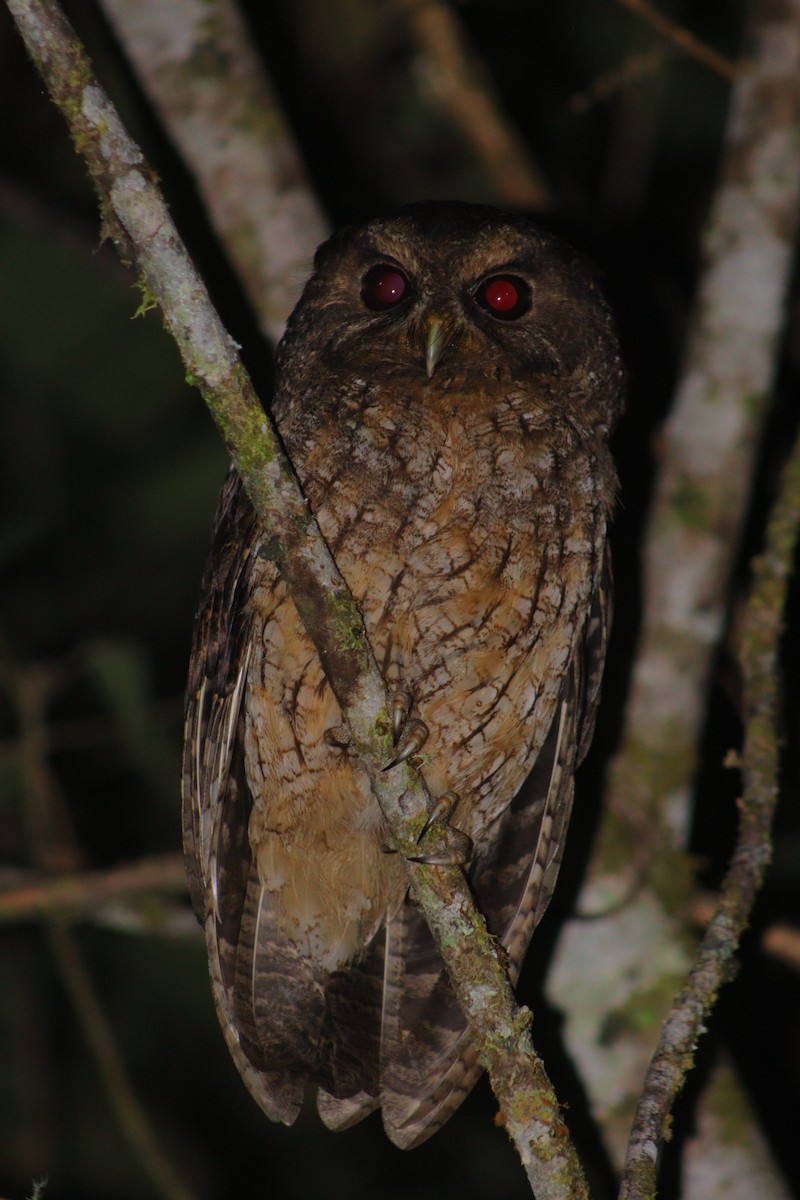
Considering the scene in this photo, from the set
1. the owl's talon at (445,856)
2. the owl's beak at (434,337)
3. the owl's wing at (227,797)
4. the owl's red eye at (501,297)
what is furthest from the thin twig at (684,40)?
the owl's talon at (445,856)

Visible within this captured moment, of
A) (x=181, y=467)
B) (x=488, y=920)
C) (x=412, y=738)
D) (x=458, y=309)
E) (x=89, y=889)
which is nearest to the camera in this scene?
(x=412, y=738)

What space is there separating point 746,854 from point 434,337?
1293 millimetres

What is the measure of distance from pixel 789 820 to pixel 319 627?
3.45m

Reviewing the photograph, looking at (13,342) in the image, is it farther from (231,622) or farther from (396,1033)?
(396,1033)

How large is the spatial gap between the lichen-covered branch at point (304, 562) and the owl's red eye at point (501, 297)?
3.78 feet

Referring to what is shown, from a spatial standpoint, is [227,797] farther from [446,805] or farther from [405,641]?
[405,641]

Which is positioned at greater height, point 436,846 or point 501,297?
point 501,297

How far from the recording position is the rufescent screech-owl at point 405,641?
8.62 ft

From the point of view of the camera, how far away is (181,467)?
15.7 ft

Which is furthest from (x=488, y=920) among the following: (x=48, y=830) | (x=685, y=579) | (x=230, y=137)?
(x=230, y=137)

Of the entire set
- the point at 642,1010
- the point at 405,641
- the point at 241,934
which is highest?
the point at 405,641

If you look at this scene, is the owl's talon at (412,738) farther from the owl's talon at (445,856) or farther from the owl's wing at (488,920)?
the owl's wing at (488,920)

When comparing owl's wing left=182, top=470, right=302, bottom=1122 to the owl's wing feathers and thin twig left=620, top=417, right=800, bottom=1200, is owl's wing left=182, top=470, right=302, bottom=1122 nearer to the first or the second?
the owl's wing feathers

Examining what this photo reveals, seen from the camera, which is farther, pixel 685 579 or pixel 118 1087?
pixel 118 1087
